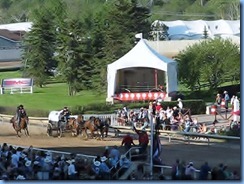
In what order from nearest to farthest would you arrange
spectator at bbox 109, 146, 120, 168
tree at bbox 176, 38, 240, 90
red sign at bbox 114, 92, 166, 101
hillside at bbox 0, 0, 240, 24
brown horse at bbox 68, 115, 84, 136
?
spectator at bbox 109, 146, 120, 168
brown horse at bbox 68, 115, 84, 136
red sign at bbox 114, 92, 166, 101
tree at bbox 176, 38, 240, 90
hillside at bbox 0, 0, 240, 24

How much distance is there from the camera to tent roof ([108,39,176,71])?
61.6 ft

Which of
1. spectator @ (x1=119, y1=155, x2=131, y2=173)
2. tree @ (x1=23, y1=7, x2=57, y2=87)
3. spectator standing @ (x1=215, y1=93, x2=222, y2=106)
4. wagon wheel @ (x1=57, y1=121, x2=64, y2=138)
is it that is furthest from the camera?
tree @ (x1=23, y1=7, x2=57, y2=87)

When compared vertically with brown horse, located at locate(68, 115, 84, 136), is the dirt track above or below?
below

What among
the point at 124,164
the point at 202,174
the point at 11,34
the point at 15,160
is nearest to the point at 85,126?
the point at 124,164

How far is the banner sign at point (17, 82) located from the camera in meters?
19.0

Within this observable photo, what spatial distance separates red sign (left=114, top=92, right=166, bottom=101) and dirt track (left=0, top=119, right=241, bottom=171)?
99.6 inches

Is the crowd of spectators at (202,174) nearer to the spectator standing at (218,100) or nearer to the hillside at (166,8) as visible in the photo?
the spectator standing at (218,100)

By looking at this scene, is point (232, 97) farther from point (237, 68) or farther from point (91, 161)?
point (91, 161)

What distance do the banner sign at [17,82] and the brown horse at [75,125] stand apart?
354 centimetres

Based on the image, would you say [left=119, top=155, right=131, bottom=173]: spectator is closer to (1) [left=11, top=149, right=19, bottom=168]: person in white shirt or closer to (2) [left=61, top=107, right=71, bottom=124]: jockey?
(1) [left=11, top=149, right=19, bottom=168]: person in white shirt

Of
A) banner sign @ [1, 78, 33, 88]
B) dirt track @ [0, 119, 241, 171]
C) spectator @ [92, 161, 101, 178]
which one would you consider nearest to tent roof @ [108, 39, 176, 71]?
banner sign @ [1, 78, 33, 88]

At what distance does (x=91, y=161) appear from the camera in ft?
38.1

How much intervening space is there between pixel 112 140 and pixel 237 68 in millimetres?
4919

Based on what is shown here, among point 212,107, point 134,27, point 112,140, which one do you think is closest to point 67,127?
point 112,140
